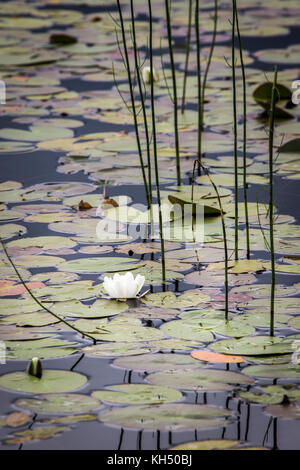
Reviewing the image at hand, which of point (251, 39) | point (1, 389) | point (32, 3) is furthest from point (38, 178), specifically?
point (32, 3)

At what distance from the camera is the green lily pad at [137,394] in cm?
165

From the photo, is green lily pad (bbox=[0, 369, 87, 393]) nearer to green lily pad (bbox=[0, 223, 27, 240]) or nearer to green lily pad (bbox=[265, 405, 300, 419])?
green lily pad (bbox=[265, 405, 300, 419])

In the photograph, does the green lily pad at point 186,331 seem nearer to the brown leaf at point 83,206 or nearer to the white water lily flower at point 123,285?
the white water lily flower at point 123,285

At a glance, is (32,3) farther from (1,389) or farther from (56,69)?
(1,389)

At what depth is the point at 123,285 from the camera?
2104 mm

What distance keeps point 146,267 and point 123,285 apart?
0.25 metres

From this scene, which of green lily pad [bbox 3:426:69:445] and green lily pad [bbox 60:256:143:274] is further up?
green lily pad [bbox 3:426:69:445]

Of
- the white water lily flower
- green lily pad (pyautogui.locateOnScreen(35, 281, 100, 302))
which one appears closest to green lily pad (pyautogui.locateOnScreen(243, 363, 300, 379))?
the white water lily flower

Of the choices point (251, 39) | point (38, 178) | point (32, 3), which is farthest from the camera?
point (32, 3)

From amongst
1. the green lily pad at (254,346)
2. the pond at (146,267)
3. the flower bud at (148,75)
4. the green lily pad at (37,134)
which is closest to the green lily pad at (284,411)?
the pond at (146,267)

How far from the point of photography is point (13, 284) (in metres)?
2.23

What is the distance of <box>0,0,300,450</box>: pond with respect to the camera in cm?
161

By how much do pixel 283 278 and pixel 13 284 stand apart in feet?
2.49

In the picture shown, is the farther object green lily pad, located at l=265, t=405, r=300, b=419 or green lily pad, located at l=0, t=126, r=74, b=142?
green lily pad, located at l=0, t=126, r=74, b=142
